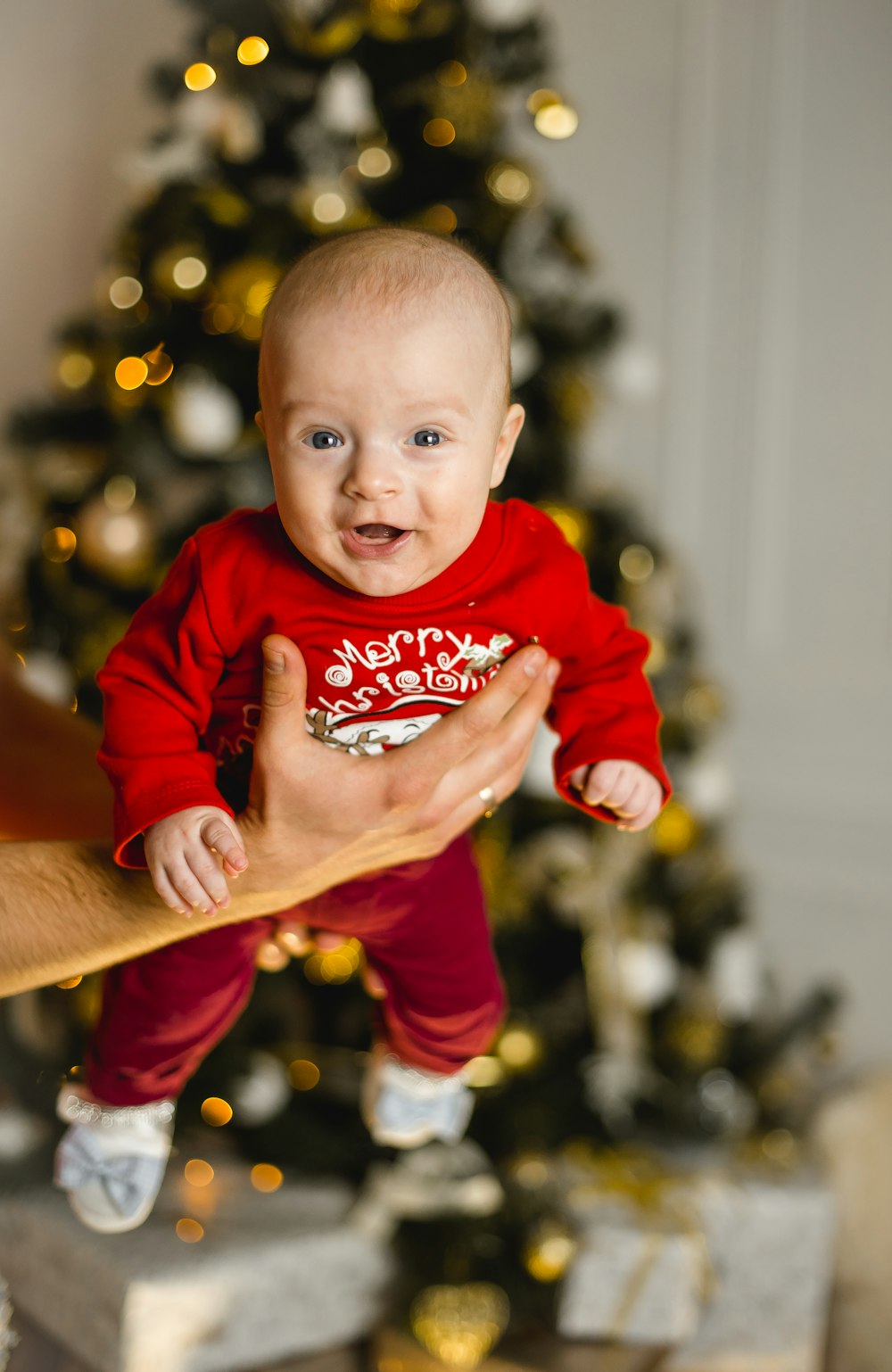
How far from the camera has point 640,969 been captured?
2.22 metres

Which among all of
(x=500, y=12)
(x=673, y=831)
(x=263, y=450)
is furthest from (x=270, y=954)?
(x=500, y=12)

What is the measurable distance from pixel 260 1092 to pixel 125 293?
138cm

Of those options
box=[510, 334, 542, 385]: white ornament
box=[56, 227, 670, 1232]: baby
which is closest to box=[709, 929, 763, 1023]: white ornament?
box=[510, 334, 542, 385]: white ornament

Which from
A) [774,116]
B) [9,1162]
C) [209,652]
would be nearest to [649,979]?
[9,1162]

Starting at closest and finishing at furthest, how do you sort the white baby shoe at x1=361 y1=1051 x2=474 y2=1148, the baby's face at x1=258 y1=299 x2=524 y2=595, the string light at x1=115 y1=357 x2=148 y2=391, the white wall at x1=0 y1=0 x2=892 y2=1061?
the baby's face at x1=258 y1=299 x2=524 y2=595, the white baby shoe at x1=361 y1=1051 x2=474 y2=1148, the string light at x1=115 y1=357 x2=148 y2=391, the white wall at x1=0 y1=0 x2=892 y2=1061

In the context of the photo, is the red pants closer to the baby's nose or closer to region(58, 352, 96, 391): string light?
the baby's nose

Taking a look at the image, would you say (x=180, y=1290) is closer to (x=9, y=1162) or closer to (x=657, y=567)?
(x=9, y=1162)

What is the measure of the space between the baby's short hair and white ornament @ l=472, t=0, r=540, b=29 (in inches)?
54.1

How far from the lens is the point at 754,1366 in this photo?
2301 millimetres

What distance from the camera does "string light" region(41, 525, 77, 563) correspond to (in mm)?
2027

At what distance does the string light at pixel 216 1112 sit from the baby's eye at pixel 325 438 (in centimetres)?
150

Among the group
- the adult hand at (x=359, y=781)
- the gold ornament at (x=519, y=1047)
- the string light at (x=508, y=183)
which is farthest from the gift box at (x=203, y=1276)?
the string light at (x=508, y=183)

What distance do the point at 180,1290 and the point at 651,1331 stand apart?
0.89 m

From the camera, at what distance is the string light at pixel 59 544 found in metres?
2.03
